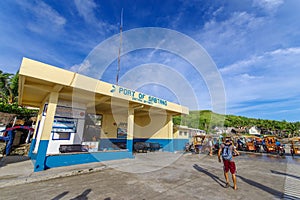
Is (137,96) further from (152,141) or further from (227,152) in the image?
(152,141)

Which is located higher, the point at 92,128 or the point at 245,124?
the point at 245,124

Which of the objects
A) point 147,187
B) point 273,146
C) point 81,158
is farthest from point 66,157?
point 273,146

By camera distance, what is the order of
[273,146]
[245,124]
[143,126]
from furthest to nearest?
[245,124], [143,126], [273,146]

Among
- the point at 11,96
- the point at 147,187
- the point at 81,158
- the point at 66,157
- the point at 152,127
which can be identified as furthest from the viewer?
the point at 11,96

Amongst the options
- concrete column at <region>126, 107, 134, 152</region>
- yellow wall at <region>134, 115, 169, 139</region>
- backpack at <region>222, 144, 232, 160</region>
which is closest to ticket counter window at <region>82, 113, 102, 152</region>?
concrete column at <region>126, 107, 134, 152</region>

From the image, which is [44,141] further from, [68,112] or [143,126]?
[143,126]

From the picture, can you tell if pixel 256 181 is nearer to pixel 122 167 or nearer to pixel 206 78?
pixel 122 167

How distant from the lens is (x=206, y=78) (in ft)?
29.7

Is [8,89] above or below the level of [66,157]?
above

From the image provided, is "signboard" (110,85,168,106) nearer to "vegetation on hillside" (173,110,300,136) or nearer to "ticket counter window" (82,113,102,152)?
"ticket counter window" (82,113,102,152)

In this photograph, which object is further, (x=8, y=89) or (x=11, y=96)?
(x=8, y=89)

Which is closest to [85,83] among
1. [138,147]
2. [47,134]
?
[47,134]

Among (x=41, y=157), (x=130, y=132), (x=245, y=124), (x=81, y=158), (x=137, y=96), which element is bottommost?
(x=81, y=158)

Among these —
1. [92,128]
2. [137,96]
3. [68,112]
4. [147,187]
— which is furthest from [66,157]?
[92,128]
